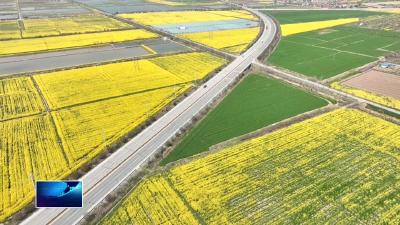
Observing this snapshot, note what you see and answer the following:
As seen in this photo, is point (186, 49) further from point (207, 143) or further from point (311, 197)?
point (311, 197)

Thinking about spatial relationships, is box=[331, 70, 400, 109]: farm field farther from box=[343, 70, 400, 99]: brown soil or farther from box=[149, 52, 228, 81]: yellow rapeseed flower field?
box=[149, 52, 228, 81]: yellow rapeseed flower field

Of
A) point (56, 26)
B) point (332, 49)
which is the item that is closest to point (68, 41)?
point (56, 26)

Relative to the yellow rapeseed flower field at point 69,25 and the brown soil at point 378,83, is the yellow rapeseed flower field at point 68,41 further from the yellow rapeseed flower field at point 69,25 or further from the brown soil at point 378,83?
the brown soil at point 378,83

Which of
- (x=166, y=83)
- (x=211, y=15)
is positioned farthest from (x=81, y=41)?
(x=211, y=15)

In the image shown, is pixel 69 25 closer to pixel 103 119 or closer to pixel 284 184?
pixel 103 119

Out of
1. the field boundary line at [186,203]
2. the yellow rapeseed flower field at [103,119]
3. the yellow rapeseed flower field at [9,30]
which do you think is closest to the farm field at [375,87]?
the yellow rapeseed flower field at [103,119]

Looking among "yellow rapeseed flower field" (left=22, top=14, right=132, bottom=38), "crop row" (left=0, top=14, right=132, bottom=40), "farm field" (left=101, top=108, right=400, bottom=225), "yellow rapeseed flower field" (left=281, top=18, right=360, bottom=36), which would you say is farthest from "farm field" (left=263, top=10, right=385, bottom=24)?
"farm field" (left=101, top=108, right=400, bottom=225)
